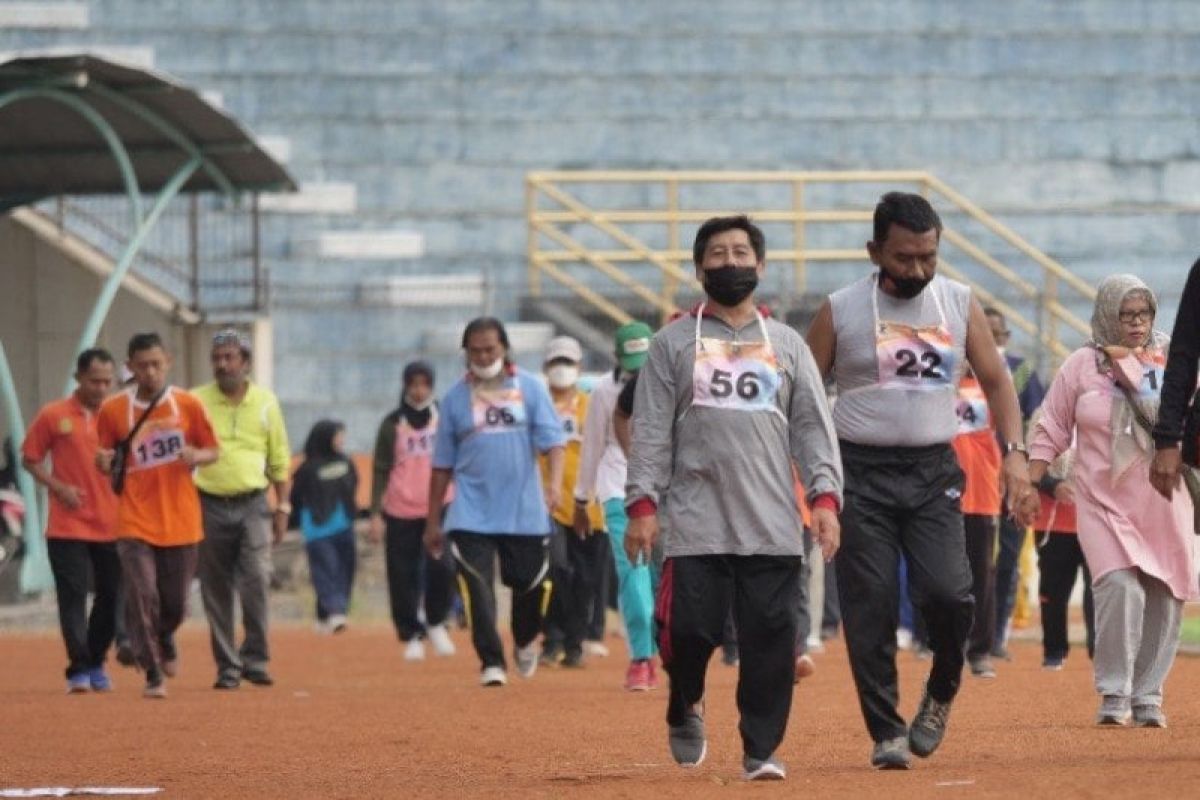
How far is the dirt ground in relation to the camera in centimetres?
1072

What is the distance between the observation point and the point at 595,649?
21547mm

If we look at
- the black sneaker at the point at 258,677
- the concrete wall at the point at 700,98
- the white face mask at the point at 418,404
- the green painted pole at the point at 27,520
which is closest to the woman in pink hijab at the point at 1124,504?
the black sneaker at the point at 258,677

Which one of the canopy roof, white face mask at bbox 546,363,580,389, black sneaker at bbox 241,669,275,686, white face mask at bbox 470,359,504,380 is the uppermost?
the canopy roof

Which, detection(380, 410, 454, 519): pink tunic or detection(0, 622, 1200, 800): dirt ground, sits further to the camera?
detection(380, 410, 454, 519): pink tunic

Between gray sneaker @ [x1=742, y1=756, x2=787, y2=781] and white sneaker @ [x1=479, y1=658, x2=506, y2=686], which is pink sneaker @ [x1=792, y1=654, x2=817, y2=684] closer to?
white sneaker @ [x1=479, y1=658, x2=506, y2=686]

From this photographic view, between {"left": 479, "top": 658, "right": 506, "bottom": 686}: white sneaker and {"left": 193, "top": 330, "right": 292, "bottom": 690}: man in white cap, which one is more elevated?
{"left": 193, "top": 330, "right": 292, "bottom": 690}: man in white cap

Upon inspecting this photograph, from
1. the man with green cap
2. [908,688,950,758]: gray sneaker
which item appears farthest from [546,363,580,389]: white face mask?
[908,688,950,758]: gray sneaker

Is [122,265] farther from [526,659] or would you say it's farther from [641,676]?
[641,676]

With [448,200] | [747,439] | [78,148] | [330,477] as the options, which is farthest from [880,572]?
[448,200]

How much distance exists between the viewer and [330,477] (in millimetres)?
25172

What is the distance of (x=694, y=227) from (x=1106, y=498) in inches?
743

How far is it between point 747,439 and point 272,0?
933 inches

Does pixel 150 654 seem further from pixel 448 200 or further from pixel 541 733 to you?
pixel 448 200

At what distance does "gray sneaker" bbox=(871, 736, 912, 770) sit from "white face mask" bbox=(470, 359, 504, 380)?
692 centimetres
